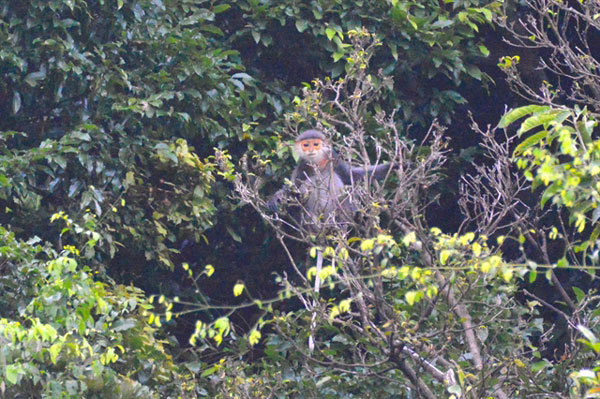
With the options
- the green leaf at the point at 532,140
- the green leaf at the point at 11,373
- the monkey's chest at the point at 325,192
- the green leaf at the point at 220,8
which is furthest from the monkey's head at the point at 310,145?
the green leaf at the point at 532,140

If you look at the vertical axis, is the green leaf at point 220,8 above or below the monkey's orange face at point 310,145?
above

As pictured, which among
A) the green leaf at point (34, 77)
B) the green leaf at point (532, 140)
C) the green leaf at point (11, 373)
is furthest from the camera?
the green leaf at point (34, 77)

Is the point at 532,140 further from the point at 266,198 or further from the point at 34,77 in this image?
the point at 34,77

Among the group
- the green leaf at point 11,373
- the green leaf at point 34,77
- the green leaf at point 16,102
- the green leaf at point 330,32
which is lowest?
the green leaf at point 11,373

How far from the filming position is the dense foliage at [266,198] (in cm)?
384

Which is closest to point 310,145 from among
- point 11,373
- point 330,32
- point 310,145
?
point 310,145

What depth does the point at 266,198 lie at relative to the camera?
19.9ft

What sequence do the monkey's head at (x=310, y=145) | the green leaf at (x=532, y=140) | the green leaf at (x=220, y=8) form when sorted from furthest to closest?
the green leaf at (x=220, y=8) → the monkey's head at (x=310, y=145) → the green leaf at (x=532, y=140)

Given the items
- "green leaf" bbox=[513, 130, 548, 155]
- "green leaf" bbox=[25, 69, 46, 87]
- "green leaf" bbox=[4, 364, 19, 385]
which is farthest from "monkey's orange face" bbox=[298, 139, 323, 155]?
"green leaf" bbox=[513, 130, 548, 155]

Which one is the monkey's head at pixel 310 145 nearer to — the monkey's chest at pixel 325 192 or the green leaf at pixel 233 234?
the monkey's chest at pixel 325 192

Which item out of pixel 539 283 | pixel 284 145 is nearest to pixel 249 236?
pixel 284 145

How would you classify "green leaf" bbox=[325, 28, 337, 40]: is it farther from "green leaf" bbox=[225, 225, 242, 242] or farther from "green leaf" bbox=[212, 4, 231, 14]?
"green leaf" bbox=[225, 225, 242, 242]

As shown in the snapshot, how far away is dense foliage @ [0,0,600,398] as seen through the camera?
3.84 metres

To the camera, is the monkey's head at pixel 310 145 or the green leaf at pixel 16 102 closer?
the green leaf at pixel 16 102
